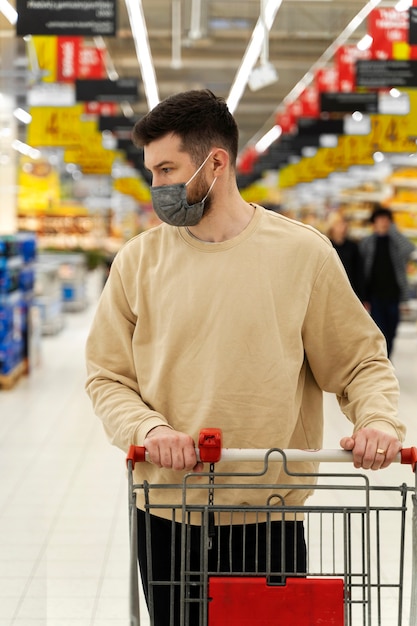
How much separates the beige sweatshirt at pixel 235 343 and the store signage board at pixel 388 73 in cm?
844

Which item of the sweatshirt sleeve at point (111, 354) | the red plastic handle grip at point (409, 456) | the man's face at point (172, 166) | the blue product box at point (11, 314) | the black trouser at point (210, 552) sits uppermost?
the man's face at point (172, 166)

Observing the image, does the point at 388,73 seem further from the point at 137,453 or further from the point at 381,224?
the point at 137,453

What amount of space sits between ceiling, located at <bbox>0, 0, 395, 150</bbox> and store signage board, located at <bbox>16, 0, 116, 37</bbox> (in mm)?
6387

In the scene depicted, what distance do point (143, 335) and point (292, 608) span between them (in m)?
0.73

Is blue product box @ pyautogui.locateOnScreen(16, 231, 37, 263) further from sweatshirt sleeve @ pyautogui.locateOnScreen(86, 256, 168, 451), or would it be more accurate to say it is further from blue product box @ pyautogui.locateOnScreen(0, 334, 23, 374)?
sweatshirt sleeve @ pyautogui.locateOnScreen(86, 256, 168, 451)

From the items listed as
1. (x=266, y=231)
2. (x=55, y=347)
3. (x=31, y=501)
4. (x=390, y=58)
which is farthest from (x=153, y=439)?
(x=55, y=347)

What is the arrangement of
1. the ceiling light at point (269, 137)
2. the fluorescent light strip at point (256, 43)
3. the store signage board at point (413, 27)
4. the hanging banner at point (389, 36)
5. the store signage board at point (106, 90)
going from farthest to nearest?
1. the ceiling light at point (269, 137)
2. the store signage board at point (106, 90)
3. the hanging banner at point (389, 36)
4. the fluorescent light strip at point (256, 43)
5. the store signage board at point (413, 27)

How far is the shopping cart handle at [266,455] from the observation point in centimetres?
192

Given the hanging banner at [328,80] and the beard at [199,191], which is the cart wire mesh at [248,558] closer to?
the beard at [199,191]

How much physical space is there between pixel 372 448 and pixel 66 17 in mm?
6342

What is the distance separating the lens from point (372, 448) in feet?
6.42

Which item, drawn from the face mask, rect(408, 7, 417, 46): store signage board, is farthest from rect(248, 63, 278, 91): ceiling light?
the face mask

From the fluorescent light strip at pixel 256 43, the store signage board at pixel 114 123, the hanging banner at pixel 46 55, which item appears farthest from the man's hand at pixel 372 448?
the store signage board at pixel 114 123

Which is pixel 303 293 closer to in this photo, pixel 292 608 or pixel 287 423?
pixel 287 423
